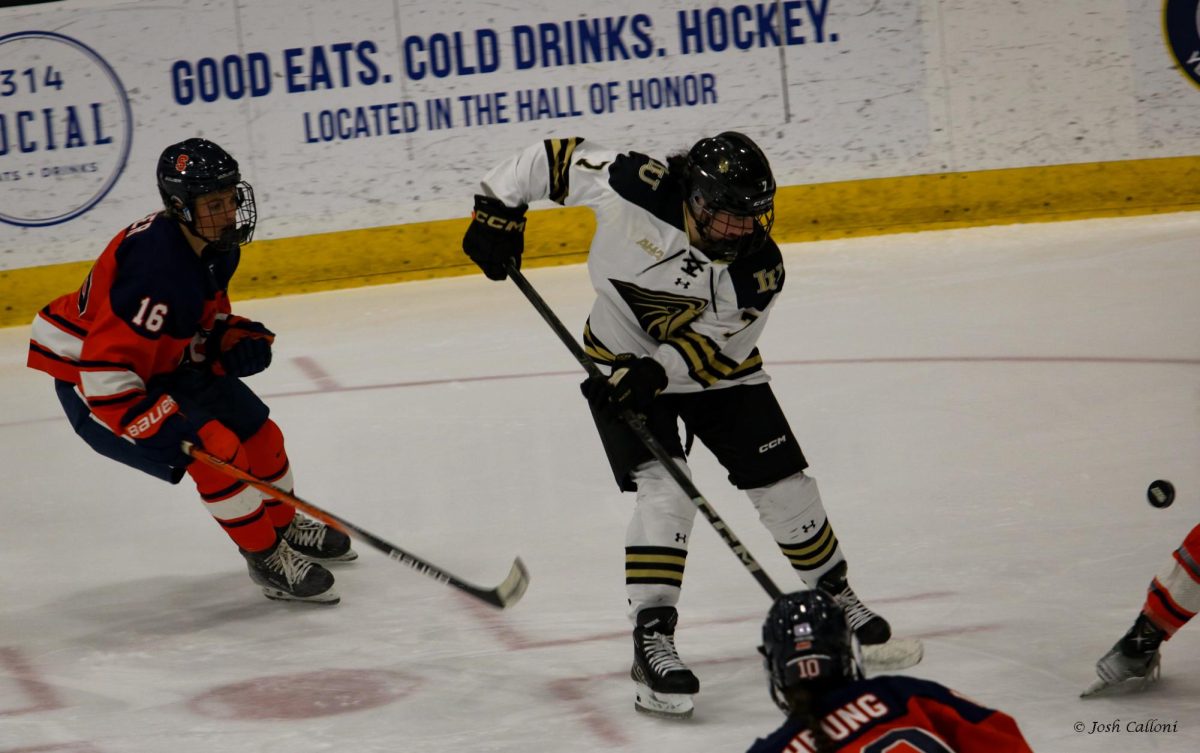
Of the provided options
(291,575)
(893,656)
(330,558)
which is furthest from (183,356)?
(893,656)

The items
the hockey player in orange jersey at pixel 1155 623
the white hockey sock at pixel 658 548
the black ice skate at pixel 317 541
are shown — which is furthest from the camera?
the black ice skate at pixel 317 541

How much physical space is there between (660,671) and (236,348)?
1.33m

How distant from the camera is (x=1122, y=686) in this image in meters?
2.62

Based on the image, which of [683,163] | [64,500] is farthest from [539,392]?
[683,163]

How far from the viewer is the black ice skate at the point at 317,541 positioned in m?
3.68

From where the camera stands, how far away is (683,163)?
2840 mm

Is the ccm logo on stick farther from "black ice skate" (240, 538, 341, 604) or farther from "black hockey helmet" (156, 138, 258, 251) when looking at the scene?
"black hockey helmet" (156, 138, 258, 251)

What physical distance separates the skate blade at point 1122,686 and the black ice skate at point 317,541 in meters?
1.80

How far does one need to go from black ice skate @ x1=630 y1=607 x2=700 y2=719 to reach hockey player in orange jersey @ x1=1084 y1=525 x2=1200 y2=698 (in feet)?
2.29

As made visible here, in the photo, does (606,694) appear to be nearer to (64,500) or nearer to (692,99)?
(64,500)

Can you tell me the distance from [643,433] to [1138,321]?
301 centimetres

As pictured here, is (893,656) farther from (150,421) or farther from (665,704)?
(150,421)

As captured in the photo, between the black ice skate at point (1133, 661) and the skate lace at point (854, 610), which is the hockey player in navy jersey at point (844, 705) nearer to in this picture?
the black ice skate at point (1133, 661)

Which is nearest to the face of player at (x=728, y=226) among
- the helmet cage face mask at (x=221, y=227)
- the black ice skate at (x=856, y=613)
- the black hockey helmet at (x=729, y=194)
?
the black hockey helmet at (x=729, y=194)
